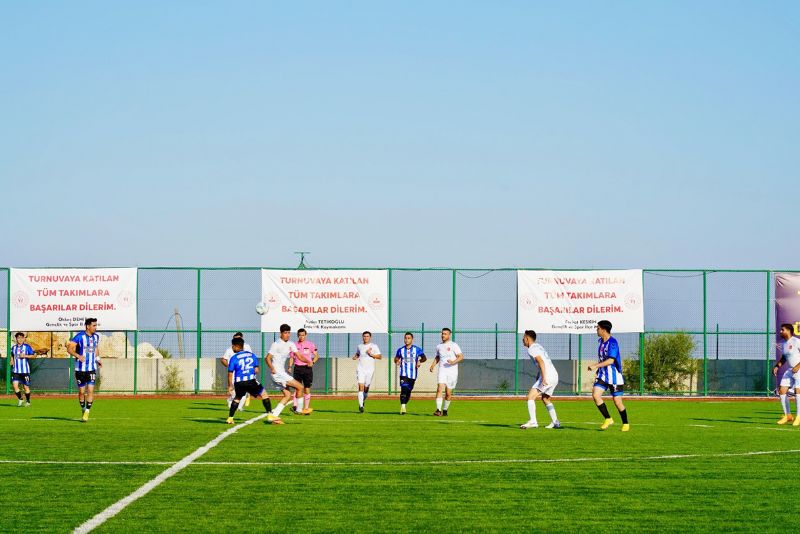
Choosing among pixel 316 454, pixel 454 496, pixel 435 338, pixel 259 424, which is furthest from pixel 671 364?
pixel 454 496

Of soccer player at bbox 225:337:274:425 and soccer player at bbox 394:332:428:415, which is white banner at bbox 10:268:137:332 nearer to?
soccer player at bbox 394:332:428:415

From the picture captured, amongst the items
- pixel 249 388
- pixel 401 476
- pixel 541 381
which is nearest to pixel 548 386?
pixel 541 381

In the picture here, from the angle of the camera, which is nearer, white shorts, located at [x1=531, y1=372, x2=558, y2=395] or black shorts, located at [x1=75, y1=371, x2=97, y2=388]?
white shorts, located at [x1=531, y1=372, x2=558, y2=395]

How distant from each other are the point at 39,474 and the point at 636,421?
14.7m

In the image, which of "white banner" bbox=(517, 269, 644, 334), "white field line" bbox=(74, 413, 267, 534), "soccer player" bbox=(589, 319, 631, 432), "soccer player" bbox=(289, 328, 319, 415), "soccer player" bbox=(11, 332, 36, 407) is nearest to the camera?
"white field line" bbox=(74, 413, 267, 534)

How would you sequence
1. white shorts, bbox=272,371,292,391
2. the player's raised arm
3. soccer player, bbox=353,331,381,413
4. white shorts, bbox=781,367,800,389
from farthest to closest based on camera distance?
soccer player, bbox=353,331,381,413, white shorts, bbox=272,371,292,391, white shorts, bbox=781,367,800,389, the player's raised arm

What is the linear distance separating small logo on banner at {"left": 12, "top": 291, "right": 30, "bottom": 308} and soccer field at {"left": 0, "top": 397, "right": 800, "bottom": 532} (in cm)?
1626

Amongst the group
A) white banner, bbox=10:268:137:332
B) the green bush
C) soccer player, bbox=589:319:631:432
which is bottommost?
the green bush

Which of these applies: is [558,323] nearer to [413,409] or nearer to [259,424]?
[413,409]

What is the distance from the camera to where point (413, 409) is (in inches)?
1143

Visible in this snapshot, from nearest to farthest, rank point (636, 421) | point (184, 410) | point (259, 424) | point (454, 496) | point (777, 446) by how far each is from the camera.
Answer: point (454, 496), point (777, 446), point (259, 424), point (636, 421), point (184, 410)

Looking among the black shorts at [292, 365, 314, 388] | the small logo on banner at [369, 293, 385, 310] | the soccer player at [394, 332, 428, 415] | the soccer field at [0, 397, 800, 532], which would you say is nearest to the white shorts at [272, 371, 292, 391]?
the soccer field at [0, 397, 800, 532]

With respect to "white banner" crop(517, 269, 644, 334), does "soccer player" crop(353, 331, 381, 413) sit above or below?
below

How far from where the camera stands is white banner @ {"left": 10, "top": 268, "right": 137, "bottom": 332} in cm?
3722
